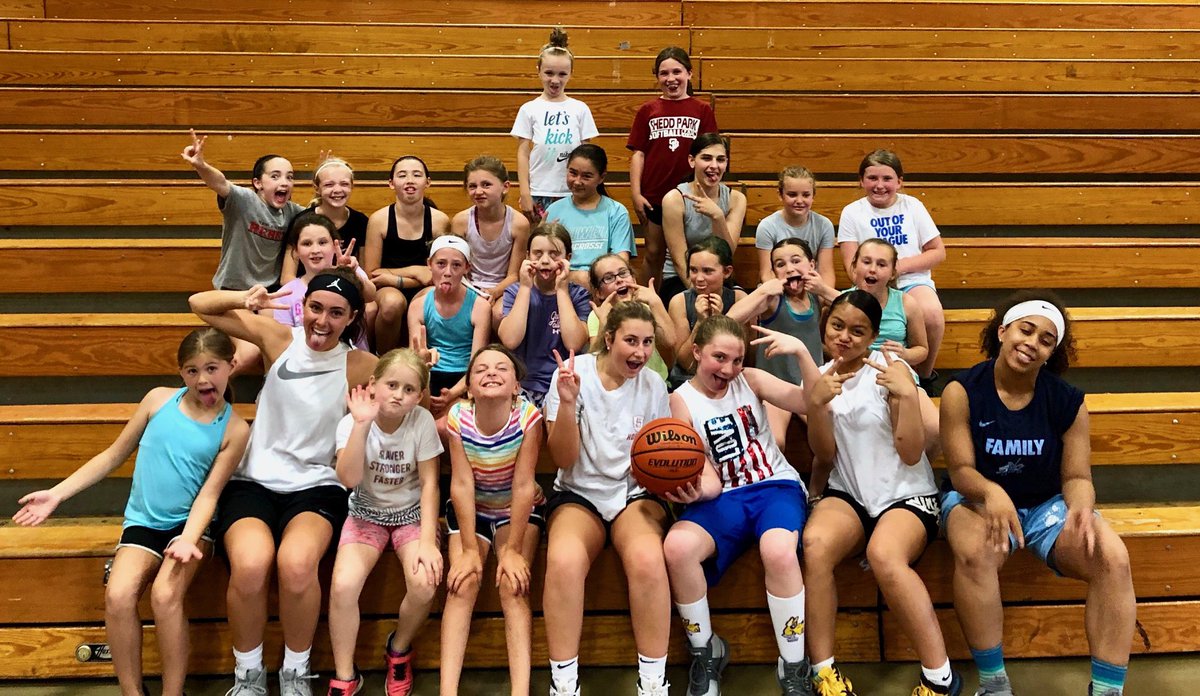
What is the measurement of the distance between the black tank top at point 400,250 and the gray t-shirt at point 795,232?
1274mm

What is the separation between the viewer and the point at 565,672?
94.0 inches

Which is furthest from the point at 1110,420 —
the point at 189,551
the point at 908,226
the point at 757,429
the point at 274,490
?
the point at 189,551

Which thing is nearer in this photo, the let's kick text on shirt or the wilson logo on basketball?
the wilson logo on basketball

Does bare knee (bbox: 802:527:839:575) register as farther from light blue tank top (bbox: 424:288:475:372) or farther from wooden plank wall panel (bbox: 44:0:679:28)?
wooden plank wall panel (bbox: 44:0:679:28)

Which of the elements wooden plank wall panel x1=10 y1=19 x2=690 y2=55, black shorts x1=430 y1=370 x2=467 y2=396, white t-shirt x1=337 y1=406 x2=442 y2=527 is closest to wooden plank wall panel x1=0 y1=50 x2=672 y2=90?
wooden plank wall panel x1=10 y1=19 x2=690 y2=55

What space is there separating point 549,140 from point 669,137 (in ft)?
1.70

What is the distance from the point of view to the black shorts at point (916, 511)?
2.56 m

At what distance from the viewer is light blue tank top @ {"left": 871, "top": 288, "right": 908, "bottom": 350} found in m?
3.12

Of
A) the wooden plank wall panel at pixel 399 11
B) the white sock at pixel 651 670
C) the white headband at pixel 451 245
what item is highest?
the wooden plank wall panel at pixel 399 11

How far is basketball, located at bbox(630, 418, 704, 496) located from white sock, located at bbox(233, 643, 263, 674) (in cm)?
109

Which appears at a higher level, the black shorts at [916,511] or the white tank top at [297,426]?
the white tank top at [297,426]

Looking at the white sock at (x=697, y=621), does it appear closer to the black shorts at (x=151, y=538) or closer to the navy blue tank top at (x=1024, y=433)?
the navy blue tank top at (x=1024, y=433)

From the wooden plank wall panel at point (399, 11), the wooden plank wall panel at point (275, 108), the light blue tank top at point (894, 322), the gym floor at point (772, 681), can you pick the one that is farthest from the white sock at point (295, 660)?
the wooden plank wall panel at point (399, 11)

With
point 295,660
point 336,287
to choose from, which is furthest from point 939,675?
point 336,287
